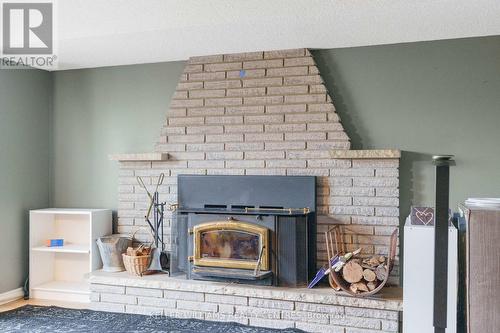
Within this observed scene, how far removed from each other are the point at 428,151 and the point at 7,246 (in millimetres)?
3632

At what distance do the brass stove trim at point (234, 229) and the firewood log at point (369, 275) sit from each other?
0.72 meters

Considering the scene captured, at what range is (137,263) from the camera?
391 centimetres

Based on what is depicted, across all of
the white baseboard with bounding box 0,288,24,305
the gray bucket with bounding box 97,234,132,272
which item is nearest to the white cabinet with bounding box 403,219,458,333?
the gray bucket with bounding box 97,234,132,272

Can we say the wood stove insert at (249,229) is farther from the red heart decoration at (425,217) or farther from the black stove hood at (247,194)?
the red heart decoration at (425,217)

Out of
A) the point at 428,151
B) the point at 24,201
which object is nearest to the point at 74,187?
the point at 24,201

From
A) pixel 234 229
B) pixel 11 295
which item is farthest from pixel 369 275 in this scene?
pixel 11 295

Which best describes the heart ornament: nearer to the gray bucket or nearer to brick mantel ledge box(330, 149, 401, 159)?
brick mantel ledge box(330, 149, 401, 159)

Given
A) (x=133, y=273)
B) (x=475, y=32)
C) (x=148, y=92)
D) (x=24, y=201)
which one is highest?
(x=475, y=32)

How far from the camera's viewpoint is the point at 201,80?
4.15 meters

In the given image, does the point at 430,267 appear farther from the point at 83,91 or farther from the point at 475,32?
the point at 83,91

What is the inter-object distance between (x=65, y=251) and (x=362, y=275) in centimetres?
254

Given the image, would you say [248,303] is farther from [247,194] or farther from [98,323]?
[98,323]

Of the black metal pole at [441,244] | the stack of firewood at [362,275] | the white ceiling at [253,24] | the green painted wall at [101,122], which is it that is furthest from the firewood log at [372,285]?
the green painted wall at [101,122]

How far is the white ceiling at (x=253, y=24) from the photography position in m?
2.90
